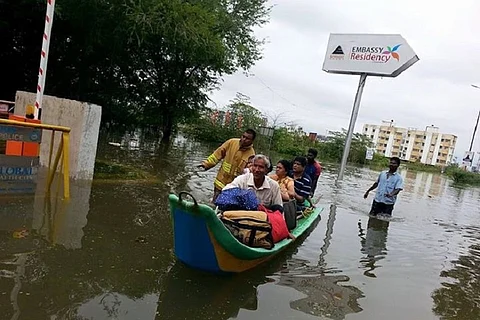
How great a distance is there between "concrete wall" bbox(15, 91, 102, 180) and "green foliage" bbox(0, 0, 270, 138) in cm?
608

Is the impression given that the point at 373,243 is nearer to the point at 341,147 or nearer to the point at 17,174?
the point at 17,174

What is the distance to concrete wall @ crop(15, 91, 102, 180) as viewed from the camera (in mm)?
8484

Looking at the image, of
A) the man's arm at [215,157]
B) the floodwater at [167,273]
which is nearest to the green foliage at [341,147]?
the floodwater at [167,273]

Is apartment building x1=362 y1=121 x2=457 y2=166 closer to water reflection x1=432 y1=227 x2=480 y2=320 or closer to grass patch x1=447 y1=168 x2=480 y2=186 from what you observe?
grass patch x1=447 y1=168 x2=480 y2=186

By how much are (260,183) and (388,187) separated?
5.58 m

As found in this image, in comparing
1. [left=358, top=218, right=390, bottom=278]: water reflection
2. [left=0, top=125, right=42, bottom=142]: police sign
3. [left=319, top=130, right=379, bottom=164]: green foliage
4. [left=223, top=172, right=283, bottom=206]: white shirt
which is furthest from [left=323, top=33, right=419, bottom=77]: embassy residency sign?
[left=319, top=130, right=379, bottom=164]: green foliage

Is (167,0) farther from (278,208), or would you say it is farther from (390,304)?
(390,304)

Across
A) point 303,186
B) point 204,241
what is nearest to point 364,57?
point 303,186

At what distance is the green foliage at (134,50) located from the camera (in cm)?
1459

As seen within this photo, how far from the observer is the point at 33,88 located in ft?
60.8

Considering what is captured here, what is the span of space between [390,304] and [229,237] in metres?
2.14

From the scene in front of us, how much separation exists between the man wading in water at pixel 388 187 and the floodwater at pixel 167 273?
4.81ft

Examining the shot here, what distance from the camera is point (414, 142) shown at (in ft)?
408

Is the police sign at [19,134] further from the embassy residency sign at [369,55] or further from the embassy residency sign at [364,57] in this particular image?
the embassy residency sign at [369,55]
